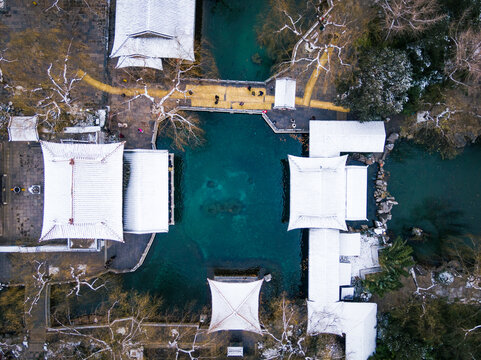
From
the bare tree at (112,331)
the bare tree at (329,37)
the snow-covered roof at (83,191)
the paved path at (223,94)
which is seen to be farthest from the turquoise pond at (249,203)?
the snow-covered roof at (83,191)

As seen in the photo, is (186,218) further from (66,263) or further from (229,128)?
(66,263)

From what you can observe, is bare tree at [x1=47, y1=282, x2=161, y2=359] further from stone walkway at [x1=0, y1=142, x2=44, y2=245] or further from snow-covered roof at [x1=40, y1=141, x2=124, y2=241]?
stone walkway at [x1=0, y1=142, x2=44, y2=245]

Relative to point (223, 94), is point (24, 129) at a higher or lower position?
lower

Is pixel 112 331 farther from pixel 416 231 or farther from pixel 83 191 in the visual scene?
pixel 416 231

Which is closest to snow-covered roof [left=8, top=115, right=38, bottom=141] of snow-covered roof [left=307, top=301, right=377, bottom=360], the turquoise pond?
the turquoise pond

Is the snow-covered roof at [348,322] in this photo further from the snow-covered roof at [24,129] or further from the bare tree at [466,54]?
the snow-covered roof at [24,129]

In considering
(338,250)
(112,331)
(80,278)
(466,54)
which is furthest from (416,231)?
(80,278)
